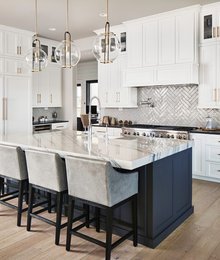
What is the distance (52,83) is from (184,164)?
5.14 metres

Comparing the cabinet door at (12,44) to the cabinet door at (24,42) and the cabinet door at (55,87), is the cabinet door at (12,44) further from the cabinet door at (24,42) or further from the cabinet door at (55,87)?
Result: the cabinet door at (55,87)

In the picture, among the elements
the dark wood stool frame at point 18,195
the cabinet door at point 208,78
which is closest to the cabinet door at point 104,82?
the cabinet door at point 208,78

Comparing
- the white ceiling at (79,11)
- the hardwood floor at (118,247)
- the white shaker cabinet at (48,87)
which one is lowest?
the hardwood floor at (118,247)

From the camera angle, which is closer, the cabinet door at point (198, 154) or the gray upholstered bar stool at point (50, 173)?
the gray upholstered bar stool at point (50, 173)

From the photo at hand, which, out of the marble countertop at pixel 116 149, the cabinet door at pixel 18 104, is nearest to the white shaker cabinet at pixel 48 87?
the cabinet door at pixel 18 104

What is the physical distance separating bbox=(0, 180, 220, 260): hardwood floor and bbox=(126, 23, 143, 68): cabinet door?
343 centimetres

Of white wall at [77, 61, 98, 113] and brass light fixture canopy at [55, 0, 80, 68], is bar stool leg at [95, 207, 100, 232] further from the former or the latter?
white wall at [77, 61, 98, 113]

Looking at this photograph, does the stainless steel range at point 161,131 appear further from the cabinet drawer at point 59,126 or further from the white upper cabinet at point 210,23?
the cabinet drawer at point 59,126

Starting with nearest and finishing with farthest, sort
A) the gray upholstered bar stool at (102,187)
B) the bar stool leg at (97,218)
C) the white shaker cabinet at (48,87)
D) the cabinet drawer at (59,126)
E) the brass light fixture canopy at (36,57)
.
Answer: the gray upholstered bar stool at (102,187), the bar stool leg at (97,218), the brass light fixture canopy at (36,57), the white shaker cabinet at (48,87), the cabinet drawer at (59,126)

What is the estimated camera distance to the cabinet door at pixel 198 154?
193 inches

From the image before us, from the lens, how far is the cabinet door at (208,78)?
4941 mm

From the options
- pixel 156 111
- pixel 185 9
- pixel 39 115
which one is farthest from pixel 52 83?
pixel 185 9

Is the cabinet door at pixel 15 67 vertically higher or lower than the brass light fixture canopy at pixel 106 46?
higher

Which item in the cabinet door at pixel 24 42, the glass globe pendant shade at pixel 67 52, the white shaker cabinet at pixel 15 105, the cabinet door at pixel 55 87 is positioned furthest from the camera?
the cabinet door at pixel 55 87
